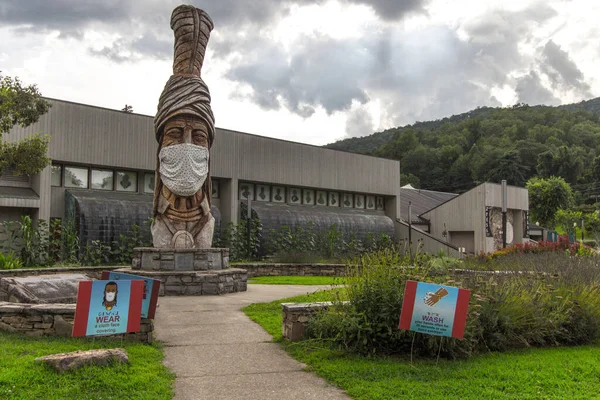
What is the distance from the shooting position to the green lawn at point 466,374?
5.94 meters

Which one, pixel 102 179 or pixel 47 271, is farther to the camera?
pixel 102 179

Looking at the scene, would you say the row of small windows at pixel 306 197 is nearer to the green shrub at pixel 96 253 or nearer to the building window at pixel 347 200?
the building window at pixel 347 200

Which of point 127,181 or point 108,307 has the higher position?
point 127,181

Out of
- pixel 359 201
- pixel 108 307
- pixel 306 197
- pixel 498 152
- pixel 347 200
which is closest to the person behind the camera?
pixel 108 307

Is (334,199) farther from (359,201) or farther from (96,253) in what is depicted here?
(96,253)

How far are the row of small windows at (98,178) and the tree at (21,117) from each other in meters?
6.98

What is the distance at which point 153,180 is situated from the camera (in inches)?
1026

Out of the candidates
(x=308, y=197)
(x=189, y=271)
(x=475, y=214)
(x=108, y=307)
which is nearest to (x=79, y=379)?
(x=108, y=307)

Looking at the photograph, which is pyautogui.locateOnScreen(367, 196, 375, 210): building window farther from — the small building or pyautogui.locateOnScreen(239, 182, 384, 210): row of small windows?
the small building

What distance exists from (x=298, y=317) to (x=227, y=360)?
150 cm

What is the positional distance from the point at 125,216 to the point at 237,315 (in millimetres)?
13840

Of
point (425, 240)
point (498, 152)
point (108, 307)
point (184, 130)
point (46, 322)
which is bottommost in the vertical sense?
point (46, 322)

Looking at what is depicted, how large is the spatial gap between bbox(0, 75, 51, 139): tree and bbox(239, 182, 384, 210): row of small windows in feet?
42.4

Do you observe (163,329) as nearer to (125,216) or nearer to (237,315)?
(237,315)
